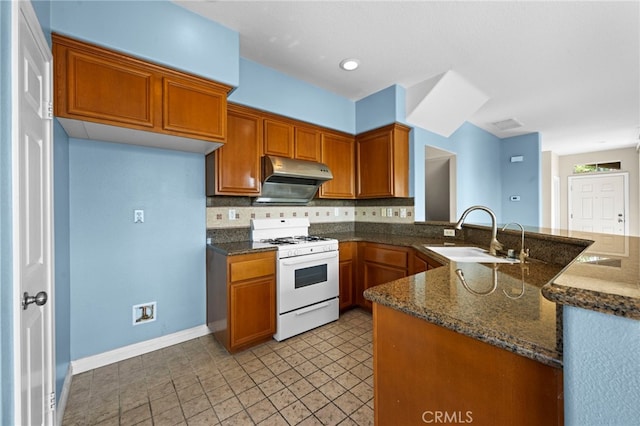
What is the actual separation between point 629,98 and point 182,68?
5.21 m

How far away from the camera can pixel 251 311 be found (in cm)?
227

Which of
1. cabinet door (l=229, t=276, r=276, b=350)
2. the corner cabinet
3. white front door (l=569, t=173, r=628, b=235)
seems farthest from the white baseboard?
white front door (l=569, t=173, r=628, b=235)

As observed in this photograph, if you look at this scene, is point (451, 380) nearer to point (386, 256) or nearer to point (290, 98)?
point (386, 256)

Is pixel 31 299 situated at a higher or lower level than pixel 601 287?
lower

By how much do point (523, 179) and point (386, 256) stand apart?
3948mm

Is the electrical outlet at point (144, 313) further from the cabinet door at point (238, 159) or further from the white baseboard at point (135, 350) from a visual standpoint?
the cabinet door at point (238, 159)

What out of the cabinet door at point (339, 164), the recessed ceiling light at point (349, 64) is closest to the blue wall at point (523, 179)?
the cabinet door at point (339, 164)

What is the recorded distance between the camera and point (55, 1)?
1.52 m

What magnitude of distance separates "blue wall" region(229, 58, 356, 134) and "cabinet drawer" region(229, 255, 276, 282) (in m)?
1.50

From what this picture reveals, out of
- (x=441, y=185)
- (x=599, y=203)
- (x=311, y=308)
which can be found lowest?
(x=311, y=308)

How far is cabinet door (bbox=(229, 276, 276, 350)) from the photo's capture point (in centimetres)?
218

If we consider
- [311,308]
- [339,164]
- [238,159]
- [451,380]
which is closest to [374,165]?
[339,164]

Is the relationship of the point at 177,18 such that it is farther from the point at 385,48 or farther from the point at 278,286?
the point at 278,286

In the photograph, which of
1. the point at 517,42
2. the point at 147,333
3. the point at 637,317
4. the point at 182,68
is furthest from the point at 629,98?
the point at 147,333
